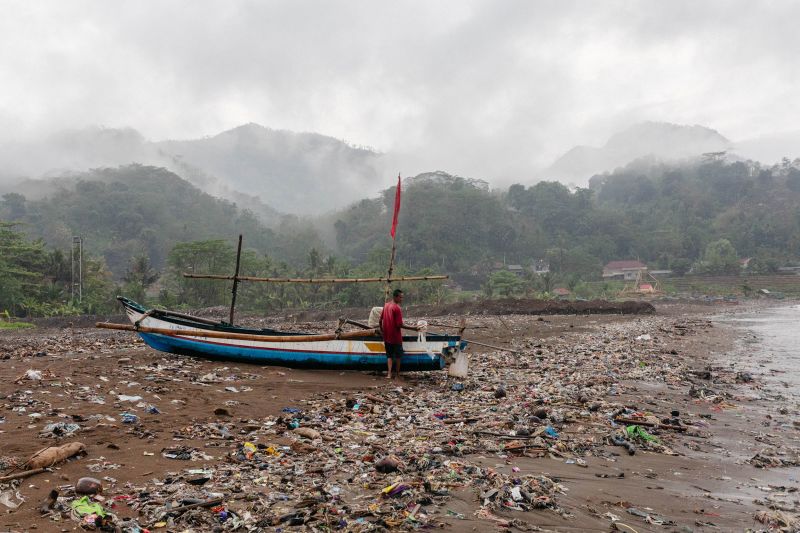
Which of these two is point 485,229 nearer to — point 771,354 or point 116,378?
point 771,354

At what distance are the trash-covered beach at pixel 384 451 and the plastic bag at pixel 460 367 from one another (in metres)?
0.25

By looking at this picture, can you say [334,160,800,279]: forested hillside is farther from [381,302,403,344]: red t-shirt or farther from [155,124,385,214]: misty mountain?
[155,124,385,214]: misty mountain

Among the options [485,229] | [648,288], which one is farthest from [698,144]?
[648,288]

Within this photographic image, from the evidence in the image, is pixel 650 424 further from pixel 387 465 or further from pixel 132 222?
pixel 132 222

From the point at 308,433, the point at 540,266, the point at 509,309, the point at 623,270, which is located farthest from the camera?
the point at 540,266

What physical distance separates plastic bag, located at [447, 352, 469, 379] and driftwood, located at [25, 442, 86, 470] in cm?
591

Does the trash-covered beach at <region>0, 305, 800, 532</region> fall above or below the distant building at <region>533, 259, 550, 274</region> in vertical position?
below

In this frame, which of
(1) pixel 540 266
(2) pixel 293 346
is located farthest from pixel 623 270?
(2) pixel 293 346

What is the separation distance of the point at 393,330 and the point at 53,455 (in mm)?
5675

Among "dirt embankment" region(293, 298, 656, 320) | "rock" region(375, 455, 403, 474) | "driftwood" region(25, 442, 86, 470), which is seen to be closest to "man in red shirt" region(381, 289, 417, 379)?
"rock" region(375, 455, 403, 474)

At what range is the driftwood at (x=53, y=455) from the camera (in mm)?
4059

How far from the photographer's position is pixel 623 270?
70812mm

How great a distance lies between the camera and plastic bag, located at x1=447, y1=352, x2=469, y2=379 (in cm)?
911

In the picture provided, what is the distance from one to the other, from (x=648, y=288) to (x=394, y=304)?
51.3 m
